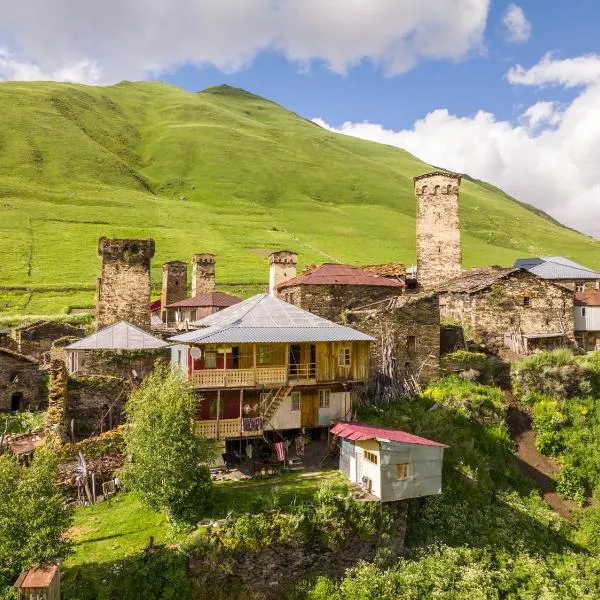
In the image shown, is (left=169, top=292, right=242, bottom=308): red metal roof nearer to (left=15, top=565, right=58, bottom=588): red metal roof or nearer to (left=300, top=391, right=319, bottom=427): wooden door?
(left=300, top=391, right=319, bottom=427): wooden door

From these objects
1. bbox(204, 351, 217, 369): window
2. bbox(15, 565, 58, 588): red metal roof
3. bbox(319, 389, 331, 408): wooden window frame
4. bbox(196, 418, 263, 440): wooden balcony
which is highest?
bbox(204, 351, 217, 369): window

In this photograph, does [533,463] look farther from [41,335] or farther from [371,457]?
[41,335]

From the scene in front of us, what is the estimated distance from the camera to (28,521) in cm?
1662

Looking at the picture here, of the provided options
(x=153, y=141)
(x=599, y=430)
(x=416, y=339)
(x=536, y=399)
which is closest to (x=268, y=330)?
(x=416, y=339)

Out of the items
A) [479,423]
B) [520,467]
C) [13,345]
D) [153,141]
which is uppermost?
[153,141]

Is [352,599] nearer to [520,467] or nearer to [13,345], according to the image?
[520,467]

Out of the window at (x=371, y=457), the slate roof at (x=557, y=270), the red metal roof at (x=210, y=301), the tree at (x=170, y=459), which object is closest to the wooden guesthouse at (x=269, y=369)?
the tree at (x=170, y=459)

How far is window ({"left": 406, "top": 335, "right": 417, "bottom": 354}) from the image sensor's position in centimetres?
3198

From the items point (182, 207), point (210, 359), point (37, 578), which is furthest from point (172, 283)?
point (182, 207)

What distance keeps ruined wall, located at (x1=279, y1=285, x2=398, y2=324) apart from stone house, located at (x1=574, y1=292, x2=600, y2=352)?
13.3 m

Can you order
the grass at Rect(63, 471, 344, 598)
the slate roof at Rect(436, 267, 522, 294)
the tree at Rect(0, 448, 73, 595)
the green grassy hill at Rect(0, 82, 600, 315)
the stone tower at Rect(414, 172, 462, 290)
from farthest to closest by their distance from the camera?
the green grassy hill at Rect(0, 82, 600, 315) < the stone tower at Rect(414, 172, 462, 290) < the slate roof at Rect(436, 267, 522, 294) < the grass at Rect(63, 471, 344, 598) < the tree at Rect(0, 448, 73, 595)

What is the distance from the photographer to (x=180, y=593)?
56.0 ft

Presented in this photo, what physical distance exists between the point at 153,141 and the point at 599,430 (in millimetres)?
187853

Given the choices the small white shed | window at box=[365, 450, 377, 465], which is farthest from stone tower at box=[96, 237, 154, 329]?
window at box=[365, 450, 377, 465]
